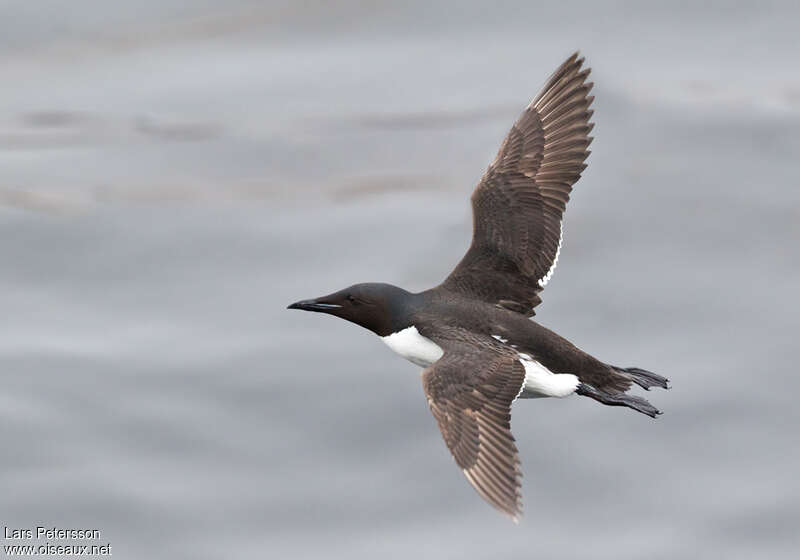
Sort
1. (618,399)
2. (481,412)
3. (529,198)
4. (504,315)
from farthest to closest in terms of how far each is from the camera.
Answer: (529,198), (504,315), (618,399), (481,412)

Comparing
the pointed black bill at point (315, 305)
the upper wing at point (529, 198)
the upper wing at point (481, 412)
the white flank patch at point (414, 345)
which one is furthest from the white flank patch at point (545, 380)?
the pointed black bill at point (315, 305)

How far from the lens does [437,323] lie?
991 cm

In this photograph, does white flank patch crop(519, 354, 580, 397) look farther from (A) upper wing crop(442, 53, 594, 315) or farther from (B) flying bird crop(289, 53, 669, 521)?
(A) upper wing crop(442, 53, 594, 315)

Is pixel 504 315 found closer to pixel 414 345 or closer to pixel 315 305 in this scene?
pixel 414 345

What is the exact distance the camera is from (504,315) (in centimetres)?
1002

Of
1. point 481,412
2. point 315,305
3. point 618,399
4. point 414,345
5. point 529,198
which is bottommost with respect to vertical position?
point 481,412

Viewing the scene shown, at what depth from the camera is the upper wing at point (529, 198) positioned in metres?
10.4

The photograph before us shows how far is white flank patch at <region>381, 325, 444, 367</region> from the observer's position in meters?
9.98

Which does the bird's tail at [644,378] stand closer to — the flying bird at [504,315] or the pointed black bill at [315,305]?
the flying bird at [504,315]

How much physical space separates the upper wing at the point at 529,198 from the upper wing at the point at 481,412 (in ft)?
2.79

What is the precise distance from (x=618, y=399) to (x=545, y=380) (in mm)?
366

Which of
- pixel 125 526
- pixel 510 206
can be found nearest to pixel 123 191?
pixel 125 526

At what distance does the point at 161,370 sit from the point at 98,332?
65 cm

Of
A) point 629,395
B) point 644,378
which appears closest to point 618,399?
point 629,395
